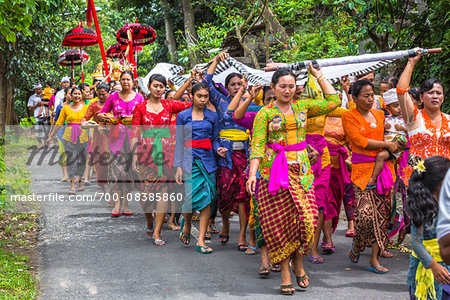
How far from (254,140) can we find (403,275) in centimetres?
216

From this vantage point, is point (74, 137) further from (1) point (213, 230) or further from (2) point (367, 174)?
(2) point (367, 174)

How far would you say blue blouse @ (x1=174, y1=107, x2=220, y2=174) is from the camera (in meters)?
7.08

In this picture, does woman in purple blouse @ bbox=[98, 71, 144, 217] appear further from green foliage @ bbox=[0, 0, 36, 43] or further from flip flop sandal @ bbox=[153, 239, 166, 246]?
green foliage @ bbox=[0, 0, 36, 43]

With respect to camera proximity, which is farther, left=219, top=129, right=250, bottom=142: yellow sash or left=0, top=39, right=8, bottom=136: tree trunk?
left=0, top=39, right=8, bottom=136: tree trunk

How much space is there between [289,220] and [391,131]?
1759 mm

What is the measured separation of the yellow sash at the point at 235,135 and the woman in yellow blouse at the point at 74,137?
4682 millimetres

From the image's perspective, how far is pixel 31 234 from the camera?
7.87 metres

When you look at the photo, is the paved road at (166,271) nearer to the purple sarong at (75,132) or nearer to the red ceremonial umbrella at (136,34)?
the purple sarong at (75,132)

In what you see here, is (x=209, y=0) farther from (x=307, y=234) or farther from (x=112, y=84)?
(x=307, y=234)

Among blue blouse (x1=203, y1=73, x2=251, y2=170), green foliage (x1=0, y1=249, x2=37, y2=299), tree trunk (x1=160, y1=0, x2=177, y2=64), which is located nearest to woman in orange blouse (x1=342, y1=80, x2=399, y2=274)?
blue blouse (x1=203, y1=73, x2=251, y2=170)

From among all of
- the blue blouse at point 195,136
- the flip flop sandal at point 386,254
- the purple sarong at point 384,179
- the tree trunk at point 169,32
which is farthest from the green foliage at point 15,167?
the tree trunk at point 169,32

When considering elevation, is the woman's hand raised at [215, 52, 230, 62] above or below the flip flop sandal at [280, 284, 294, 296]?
above

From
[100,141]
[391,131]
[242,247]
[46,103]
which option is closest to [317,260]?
[242,247]

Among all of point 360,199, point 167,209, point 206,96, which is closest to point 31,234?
point 167,209
